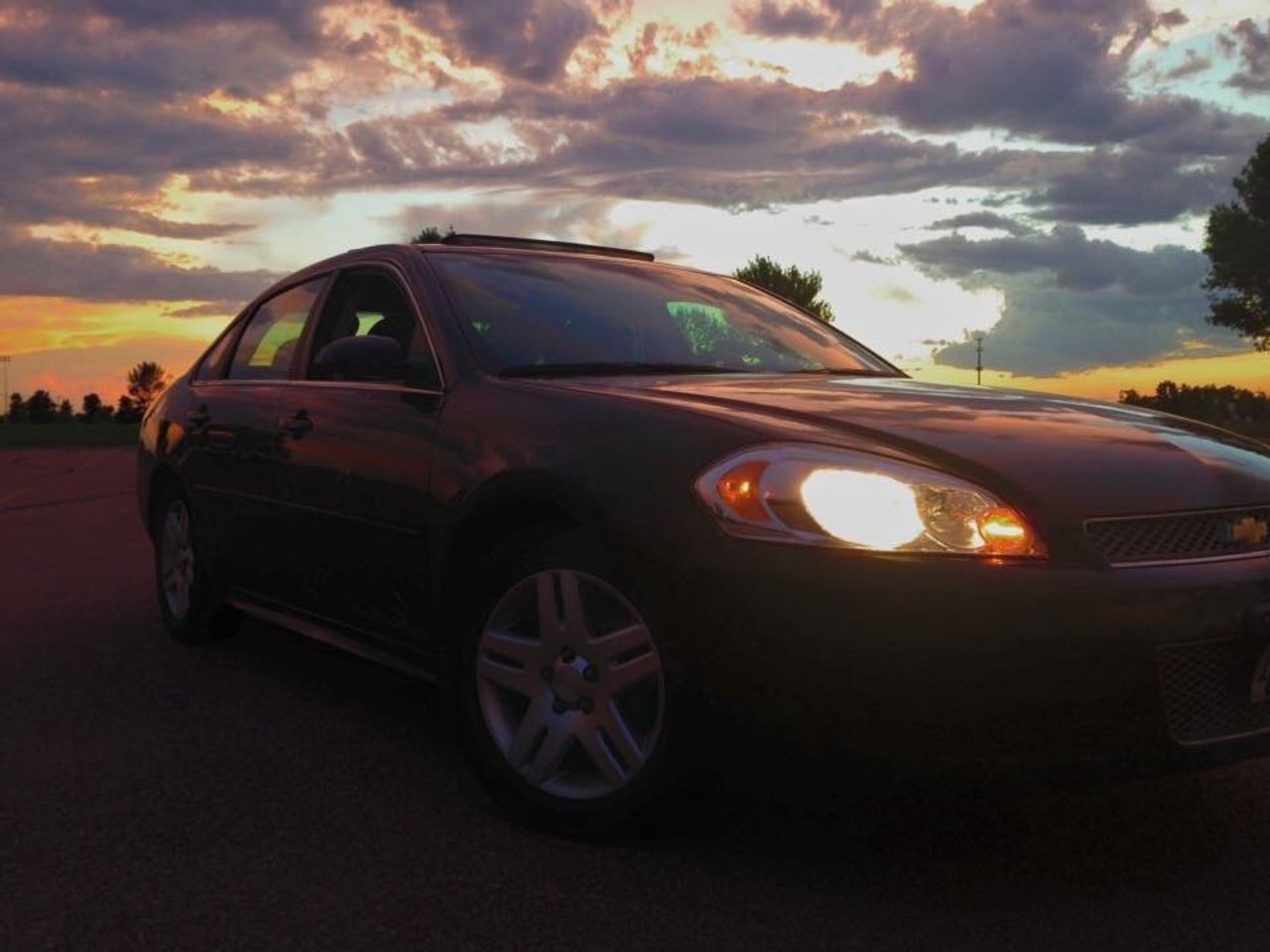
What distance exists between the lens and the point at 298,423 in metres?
4.49

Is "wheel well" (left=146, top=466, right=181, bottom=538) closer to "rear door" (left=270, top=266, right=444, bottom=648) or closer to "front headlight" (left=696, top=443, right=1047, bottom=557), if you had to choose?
"rear door" (left=270, top=266, right=444, bottom=648)

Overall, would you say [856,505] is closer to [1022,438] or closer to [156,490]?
[1022,438]

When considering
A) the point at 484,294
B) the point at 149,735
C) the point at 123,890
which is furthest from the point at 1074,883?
the point at 149,735

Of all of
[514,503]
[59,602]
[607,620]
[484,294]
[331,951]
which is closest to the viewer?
[331,951]

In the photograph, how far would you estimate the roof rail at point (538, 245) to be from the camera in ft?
15.7

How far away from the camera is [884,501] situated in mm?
2801

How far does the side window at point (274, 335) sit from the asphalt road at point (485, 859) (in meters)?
1.36

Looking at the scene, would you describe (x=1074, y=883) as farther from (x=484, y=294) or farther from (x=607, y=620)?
(x=484, y=294)

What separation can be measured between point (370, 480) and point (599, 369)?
756 millimetres

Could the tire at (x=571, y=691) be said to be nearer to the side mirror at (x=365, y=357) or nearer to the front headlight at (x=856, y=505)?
the front headlight at (x=856, y=505)

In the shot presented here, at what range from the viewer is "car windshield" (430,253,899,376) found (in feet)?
12.9

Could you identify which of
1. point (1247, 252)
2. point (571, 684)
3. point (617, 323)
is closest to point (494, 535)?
point (571, 684)

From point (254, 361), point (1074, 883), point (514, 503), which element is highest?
point (254, 361)

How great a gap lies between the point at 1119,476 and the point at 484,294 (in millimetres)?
1986
